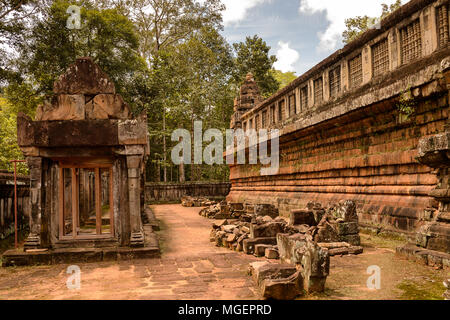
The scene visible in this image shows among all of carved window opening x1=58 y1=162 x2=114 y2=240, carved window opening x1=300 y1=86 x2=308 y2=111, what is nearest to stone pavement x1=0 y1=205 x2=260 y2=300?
carved window opening x1=58 y1=162 x2=114 y2=240

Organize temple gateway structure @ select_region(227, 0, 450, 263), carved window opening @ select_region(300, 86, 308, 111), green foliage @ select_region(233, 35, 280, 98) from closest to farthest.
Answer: temple gateway structure @ select_region(227, 0, 450, 263) < carved window opening @ select_region(300, 86, 308, 111) < green foliage @ select_region(233, 35, 280, 98)

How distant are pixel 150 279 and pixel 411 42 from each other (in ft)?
21.3

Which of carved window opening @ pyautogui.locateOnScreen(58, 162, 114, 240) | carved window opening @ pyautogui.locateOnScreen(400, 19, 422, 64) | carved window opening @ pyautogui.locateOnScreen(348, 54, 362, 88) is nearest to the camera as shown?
carved window opening @ pyautogui.locateOnScreen(400, 19, 422, 64)

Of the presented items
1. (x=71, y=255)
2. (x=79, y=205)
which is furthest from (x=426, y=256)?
(x=79, y=205)

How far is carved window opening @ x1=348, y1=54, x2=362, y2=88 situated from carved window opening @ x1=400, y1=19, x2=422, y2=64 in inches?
63.7

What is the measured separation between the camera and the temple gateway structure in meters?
5.68

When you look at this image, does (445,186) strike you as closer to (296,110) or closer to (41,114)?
(41,114)

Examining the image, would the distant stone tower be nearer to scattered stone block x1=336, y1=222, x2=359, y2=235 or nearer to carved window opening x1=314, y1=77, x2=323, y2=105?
carved window opening x1=314, y1=77, x2=323, y2=105

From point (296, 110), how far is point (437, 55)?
674 cm

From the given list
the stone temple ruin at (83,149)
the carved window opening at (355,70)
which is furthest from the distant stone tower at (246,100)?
the stone temple ruin at (83,149)

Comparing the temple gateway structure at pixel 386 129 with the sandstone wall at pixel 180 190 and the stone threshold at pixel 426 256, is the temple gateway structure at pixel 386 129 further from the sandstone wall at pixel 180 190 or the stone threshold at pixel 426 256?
the sandstone wall at pixel 180 190

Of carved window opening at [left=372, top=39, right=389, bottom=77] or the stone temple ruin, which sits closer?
the stone temple ruin

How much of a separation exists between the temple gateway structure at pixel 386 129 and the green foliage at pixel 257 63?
58.5 feet
